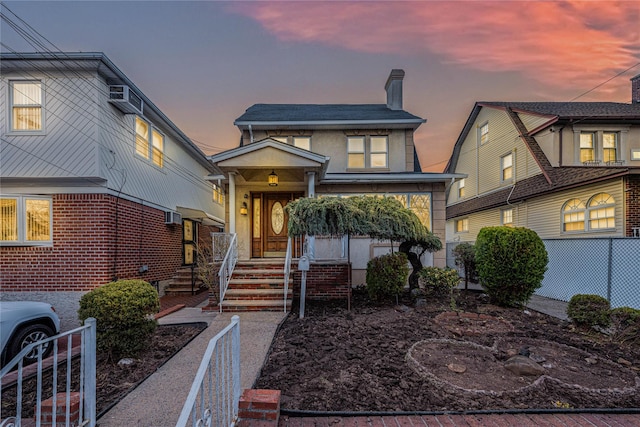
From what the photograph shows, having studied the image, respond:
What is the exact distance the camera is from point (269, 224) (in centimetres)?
1039

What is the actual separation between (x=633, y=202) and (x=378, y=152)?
7.67m

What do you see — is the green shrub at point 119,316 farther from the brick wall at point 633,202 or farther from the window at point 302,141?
the brick wall at point 633,202

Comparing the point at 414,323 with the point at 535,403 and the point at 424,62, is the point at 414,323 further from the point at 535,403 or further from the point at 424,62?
the point at 424,62

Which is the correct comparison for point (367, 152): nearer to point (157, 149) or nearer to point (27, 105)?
point (157, 149)

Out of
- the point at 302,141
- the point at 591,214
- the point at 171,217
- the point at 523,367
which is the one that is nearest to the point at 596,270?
the point at 591,214

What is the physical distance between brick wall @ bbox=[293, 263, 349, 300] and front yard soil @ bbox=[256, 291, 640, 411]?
191 centimetres

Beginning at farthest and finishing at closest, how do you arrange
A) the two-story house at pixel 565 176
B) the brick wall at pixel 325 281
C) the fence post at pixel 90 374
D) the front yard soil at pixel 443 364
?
the two-story house at pixel 565 176 → the brick wall at pixel 325 281 → the front yard soil at pixel 443 364 → the fence post at pixel 90 374

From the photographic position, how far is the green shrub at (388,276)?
7.15m

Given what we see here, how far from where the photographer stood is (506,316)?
6.38 metres

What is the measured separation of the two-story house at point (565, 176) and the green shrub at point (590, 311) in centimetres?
241

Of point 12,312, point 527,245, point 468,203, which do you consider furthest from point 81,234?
point 468,203

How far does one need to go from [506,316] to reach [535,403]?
362 cm

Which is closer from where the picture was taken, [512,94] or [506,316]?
[506,316]

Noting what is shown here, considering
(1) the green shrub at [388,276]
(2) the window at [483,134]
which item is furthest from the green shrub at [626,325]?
(2) the window at [483,134]
